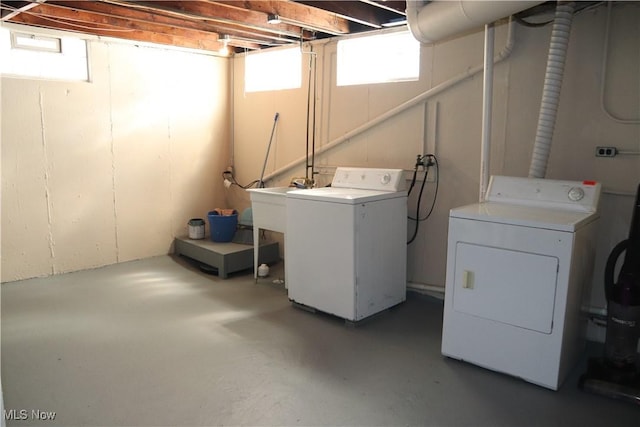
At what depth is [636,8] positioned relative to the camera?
100 inches

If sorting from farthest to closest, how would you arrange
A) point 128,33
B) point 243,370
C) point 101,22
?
point 128,33
point 101,22
point 243,370

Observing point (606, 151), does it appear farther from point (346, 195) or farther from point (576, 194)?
point (346, 195)

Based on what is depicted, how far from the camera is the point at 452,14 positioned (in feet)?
8.18

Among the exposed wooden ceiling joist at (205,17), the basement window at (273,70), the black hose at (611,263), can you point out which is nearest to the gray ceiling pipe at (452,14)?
the exposed wooden ceiling joist at (205,17)

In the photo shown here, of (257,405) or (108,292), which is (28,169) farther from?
(257,405)

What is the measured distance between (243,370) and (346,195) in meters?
1.29

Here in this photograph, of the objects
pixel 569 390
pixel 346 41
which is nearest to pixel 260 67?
pixel 346 41

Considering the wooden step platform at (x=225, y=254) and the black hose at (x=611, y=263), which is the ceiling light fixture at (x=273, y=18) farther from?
the black hose at (x=611, y=263)

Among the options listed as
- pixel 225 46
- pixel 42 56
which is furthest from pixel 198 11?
pixel 42 56

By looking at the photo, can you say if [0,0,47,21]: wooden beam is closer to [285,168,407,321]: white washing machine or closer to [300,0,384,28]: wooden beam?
[300,0,384,28]: wooden beam

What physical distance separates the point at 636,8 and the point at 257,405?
2.99 metres

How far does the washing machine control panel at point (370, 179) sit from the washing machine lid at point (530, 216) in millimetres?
796

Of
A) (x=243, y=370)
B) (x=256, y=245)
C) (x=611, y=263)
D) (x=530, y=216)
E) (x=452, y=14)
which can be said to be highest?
(x=452, y=14)

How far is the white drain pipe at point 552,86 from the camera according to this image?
Result: 2.56 metres
